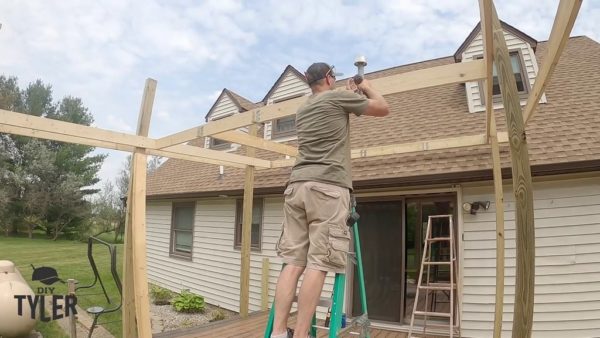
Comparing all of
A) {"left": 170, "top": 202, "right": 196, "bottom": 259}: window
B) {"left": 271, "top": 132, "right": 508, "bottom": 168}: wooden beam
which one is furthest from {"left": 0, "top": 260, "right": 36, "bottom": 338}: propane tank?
{"left": 271, "top": 132, "right": 508, "bottom": 168}: wooden beam

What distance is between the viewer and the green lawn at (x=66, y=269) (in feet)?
20.1

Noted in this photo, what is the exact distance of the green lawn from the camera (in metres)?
6.12

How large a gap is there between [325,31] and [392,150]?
3.77 meters

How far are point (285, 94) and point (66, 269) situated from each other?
28.6ft

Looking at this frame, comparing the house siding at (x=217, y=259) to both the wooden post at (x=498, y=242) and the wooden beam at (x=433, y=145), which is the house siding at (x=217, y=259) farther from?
the wooden post at (x=498, y=242)

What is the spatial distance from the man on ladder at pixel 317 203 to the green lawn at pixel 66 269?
4315 mm

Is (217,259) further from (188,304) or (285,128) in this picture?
(285,128)

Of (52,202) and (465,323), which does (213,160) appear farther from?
(52,202)

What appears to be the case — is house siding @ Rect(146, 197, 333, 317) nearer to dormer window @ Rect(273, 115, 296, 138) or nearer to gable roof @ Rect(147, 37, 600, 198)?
gable roof @ Rect(147, 37, 600, 198)

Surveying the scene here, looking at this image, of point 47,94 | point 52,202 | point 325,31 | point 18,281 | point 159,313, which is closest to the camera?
point 18,281

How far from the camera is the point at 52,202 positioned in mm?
22500

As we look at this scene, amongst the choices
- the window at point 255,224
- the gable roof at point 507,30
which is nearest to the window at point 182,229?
the window at point 255,224

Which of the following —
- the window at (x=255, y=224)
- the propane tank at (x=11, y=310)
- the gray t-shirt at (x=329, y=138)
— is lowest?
the propane tank at (x=11, y=310)

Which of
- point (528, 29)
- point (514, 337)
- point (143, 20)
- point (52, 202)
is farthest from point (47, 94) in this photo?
point (514, 337)
